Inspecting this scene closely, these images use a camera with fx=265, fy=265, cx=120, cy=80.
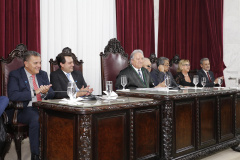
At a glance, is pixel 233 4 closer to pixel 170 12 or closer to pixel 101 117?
pixel 170 12

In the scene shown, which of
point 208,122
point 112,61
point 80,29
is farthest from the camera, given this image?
point 80,29

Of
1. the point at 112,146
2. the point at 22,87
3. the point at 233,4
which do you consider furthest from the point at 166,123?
the point at 233,4

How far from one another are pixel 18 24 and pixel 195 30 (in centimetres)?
382

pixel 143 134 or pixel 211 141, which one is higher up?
pixel 143 134

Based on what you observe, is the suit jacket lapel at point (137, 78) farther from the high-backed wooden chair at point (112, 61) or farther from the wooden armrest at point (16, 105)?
the wooden armrest at point (16, 105)

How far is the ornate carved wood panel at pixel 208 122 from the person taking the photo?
2750 mm

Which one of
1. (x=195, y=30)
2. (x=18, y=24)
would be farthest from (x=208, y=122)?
(x=195, y=30)

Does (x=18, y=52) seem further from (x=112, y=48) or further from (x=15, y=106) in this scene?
(x=112, y=48)

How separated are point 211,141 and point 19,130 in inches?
77.4

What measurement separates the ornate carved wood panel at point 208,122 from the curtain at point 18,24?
2.10 m

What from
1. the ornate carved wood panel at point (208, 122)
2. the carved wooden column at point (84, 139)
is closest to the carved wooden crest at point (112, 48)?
the ornate carved wood panel at point (208, 122)

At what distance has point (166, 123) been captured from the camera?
7.85 ft

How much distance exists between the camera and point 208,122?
9.30ft

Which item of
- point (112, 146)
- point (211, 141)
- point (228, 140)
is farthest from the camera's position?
point (228, 140)
